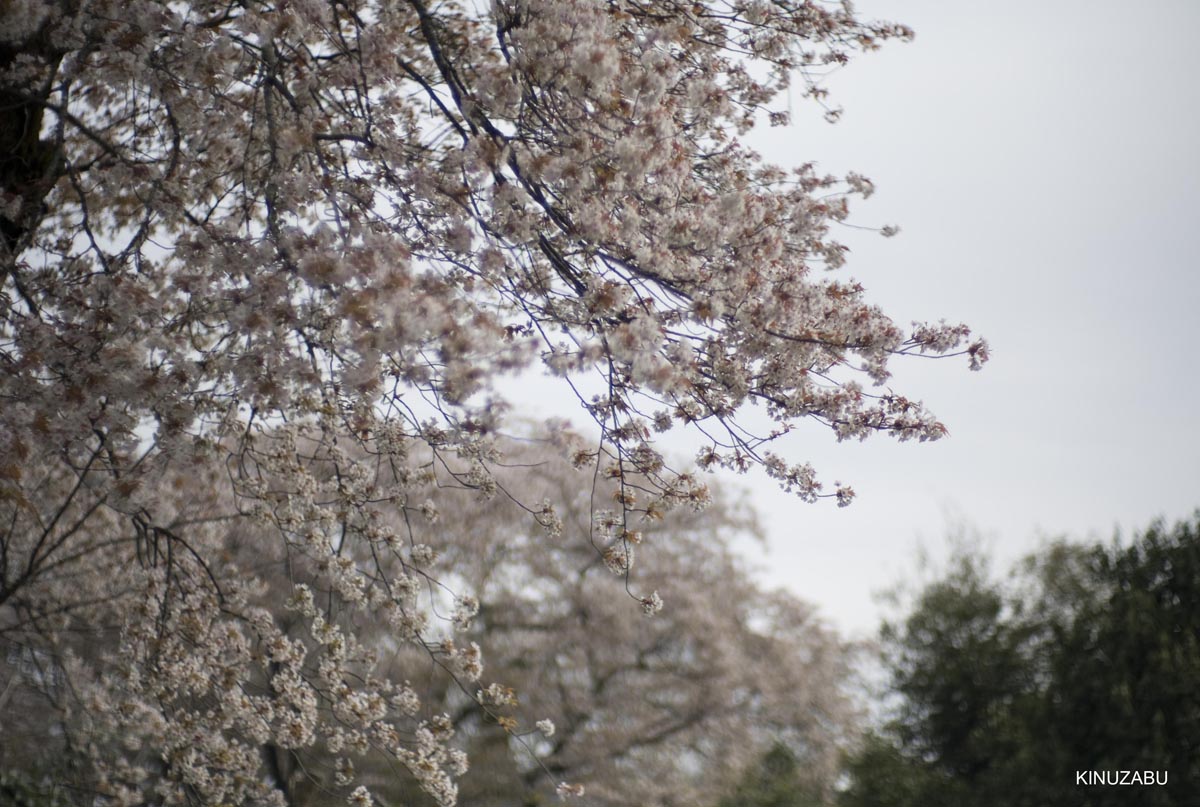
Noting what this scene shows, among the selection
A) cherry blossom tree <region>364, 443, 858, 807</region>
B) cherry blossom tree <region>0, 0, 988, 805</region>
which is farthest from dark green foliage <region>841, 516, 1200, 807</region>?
cherry blossom tree <region>0, 0, 988, 805</region>

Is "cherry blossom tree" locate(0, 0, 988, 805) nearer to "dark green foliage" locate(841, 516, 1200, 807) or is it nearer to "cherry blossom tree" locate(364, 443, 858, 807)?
"cherry blossom tree" locate(364, 443, 858, 807)

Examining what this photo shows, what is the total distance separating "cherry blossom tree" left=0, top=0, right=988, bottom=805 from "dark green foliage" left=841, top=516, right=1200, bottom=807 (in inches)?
→ 522

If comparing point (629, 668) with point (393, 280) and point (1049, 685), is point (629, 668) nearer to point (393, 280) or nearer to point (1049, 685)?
point (1049, 685)

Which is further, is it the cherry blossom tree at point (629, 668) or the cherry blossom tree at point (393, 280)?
the cherry blossom tree at point (629, 668)

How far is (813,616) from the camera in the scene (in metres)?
17.2

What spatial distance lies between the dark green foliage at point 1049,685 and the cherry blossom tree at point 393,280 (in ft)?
43.5

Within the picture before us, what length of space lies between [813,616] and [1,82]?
1469 cm

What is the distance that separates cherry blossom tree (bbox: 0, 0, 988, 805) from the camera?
3.82 meters

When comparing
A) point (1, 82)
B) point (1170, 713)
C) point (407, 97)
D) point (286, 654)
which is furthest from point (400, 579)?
point (1170, 713)

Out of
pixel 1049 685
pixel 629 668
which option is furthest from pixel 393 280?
pixel 1049 685

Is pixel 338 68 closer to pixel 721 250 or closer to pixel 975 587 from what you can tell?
pixel 721 250

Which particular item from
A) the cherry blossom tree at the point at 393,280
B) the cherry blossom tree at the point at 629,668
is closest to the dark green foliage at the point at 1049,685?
the cherry blossom tree at the point at 629,668

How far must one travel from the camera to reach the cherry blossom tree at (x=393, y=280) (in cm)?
382

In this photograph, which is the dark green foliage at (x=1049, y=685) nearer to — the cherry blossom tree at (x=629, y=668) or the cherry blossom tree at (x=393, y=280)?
the cherry blossom tree at (x=629, y=668)
